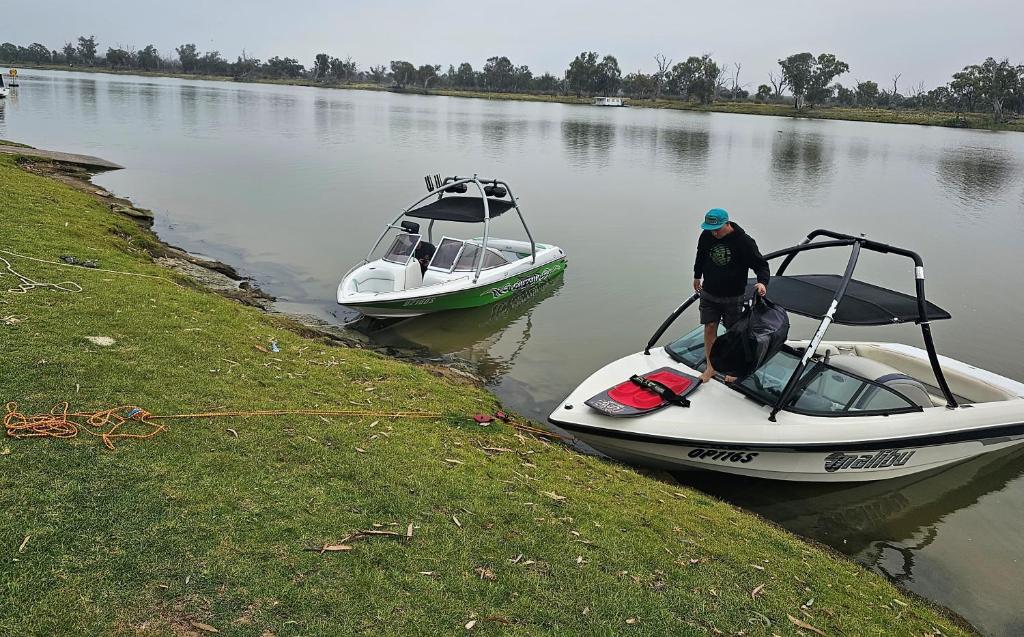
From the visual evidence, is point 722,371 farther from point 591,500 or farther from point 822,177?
point 822,177

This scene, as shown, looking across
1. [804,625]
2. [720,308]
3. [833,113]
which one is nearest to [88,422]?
[804,625]

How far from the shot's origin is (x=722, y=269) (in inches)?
326

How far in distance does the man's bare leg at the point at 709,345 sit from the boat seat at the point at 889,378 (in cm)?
157

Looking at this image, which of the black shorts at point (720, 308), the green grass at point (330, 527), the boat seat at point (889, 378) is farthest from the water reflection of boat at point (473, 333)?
the boat seat at point (889, 378)

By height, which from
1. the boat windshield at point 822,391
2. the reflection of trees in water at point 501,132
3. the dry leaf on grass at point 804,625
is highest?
the reflection of trees in water at point 501,132

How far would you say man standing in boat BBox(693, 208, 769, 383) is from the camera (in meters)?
8.05

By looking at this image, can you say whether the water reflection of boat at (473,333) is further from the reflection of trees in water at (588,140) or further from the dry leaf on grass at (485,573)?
the reflection of trees in water at (588,140)

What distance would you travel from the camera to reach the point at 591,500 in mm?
6176

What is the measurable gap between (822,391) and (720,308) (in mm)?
1598

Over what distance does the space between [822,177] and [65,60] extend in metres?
215

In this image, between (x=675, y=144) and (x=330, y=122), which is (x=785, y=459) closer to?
(x=675, y=144)

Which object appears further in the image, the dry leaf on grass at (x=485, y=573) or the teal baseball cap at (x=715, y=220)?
the teal baseball cap at (x=715, y=220)

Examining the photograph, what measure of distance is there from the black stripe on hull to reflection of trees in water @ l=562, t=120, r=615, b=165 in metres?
31.7

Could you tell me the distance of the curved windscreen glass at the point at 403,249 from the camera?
13906 millimetres
